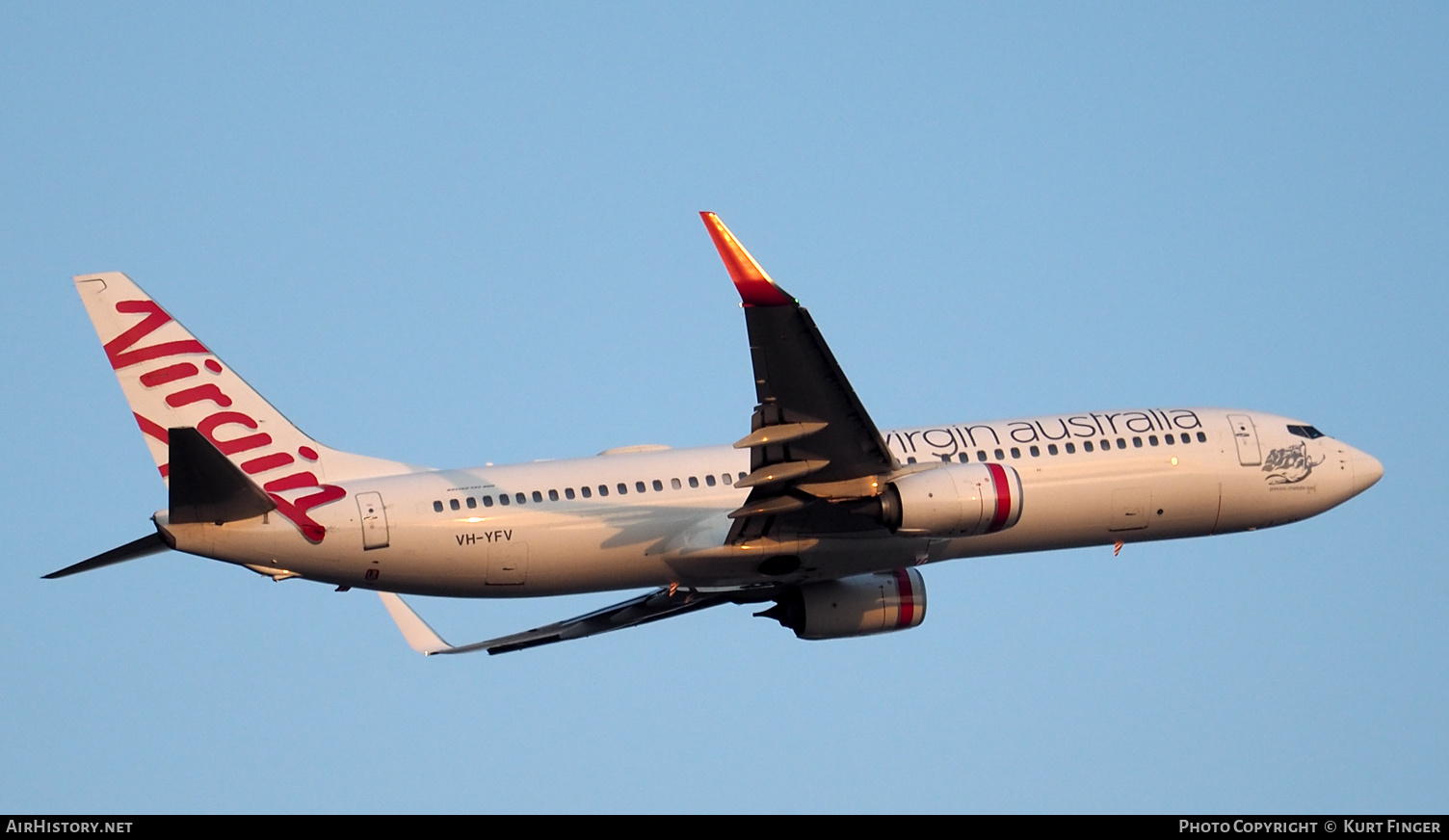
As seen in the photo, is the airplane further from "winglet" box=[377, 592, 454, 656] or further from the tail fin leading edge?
"winglet" box=[377, 592, 454, 656]

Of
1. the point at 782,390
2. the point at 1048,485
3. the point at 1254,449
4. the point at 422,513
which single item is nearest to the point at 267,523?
the point at 422,513

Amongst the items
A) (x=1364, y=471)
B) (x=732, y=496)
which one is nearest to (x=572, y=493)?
(x=732, y=496)

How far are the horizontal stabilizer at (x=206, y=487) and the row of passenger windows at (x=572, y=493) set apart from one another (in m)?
4.19

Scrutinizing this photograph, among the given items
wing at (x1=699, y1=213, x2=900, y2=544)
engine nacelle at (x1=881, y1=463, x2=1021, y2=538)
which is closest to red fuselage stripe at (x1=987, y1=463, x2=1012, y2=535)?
engine nacelle at (x1=881, y1=463, x2=1021, y2=538)

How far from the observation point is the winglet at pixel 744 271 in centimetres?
3241

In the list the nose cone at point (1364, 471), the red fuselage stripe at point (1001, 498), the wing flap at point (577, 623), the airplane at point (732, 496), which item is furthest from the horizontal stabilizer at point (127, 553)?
the nose cone at point (1364, 471)

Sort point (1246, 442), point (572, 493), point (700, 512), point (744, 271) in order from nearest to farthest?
1. point (744, 271)
2. point (572, 493)
3. point (700, 512)
4. point (1246, 442)

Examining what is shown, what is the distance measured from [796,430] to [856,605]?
10.1m

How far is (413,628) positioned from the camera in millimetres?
49406

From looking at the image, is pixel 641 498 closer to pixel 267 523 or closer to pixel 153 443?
pixel 267 523

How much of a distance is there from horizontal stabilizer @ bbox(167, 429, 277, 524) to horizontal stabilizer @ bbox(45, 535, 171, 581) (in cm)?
189

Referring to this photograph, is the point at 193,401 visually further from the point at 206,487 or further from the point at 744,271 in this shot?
the point at 744,271

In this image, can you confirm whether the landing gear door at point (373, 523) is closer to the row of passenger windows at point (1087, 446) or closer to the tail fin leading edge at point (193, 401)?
the tail fin leading edge at point (193, 401)

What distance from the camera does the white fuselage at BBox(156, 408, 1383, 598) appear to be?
40.3 meters
